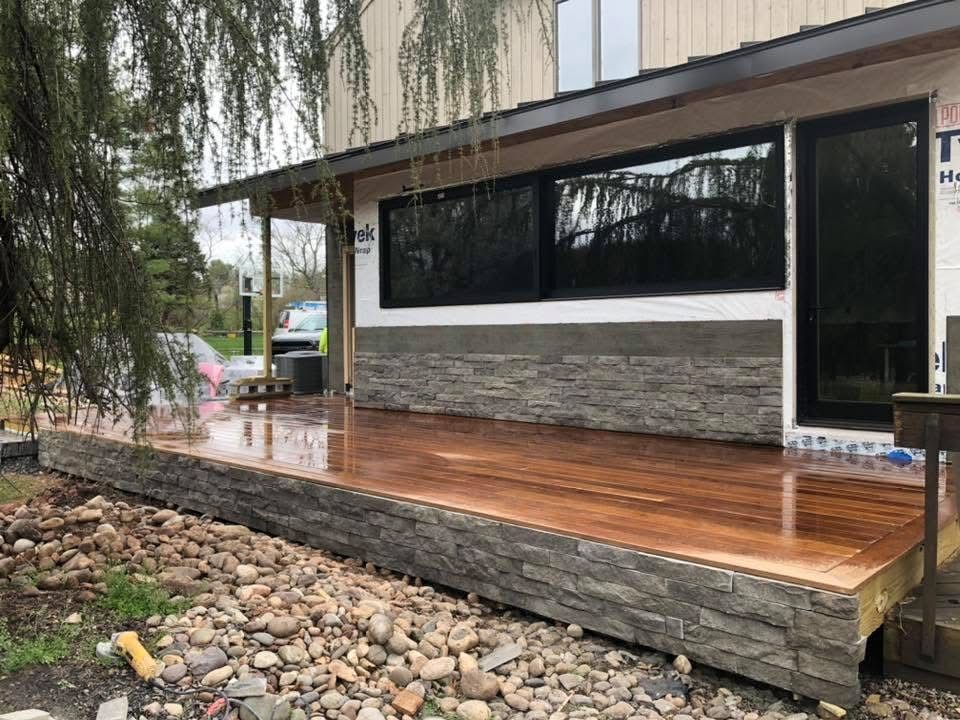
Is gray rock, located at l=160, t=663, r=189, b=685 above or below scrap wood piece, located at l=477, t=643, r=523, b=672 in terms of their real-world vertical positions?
above

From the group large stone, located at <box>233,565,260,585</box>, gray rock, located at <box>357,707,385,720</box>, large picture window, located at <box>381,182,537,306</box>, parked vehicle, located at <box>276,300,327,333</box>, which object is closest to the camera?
gray rock, located at <box>357,707,385,720</box>

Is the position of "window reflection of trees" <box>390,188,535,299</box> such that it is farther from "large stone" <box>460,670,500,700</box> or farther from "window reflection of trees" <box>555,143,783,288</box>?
"large stone" <box>460,670,500,700</box>

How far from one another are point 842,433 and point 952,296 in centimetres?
107

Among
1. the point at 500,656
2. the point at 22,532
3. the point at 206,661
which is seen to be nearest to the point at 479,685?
the point at 500,656

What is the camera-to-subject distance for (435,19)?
273 centimetres

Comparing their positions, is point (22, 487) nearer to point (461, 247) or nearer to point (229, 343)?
point (229, 343)

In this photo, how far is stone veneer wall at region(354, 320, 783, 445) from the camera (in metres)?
5.26

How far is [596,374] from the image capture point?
6145 mm

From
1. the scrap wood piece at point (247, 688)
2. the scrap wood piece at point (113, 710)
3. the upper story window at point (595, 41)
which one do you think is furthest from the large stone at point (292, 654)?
the upper story window at point (595, 41)

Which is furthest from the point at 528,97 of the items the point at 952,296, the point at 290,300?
the point at 290,300

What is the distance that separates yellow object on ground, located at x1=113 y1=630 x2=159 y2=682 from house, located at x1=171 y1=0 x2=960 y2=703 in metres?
1.33

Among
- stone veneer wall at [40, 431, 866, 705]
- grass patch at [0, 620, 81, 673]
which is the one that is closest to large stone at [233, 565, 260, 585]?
stone veneer wall at [40, 431, 866, 705]

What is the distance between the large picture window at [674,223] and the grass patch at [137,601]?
4078 millimetres

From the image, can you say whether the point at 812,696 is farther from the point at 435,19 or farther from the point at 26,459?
the point at 26,459
